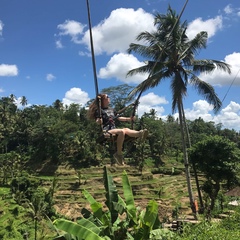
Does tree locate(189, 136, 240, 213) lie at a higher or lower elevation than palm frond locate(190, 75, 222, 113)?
lower

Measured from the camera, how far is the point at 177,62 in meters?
12.2

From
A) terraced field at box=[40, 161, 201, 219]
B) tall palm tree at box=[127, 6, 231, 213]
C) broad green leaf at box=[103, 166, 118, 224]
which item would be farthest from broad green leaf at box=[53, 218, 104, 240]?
terraced field at box=[40, 161, 201, 219]

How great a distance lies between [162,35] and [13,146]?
34.0 m

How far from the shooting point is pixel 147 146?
3806 centimetres

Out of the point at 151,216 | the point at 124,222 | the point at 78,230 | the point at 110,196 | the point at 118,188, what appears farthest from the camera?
the point at 118,188

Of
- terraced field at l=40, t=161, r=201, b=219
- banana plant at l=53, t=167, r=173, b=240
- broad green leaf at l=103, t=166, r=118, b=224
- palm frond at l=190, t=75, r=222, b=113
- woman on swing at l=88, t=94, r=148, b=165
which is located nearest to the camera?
woman on swing at l=88, t=94, r=148, b=165

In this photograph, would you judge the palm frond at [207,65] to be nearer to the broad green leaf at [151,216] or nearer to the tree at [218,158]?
the tree at [218,158]

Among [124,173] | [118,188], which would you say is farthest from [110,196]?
[118,188]

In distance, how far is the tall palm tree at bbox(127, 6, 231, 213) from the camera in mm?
12070

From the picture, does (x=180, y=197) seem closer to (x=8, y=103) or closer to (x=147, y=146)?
(x=147, y=146)

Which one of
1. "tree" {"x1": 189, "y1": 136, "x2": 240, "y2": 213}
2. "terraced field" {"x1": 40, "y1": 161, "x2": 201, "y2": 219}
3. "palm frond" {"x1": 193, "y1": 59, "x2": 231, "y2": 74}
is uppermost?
"palm frond" {"x1": 193, "y1": 59, "x2": 231, "y2": 74}

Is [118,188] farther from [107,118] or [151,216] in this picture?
[107,118]

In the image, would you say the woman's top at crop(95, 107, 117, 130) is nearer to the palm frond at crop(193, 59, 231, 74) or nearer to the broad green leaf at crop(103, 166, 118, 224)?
the broad green leaf at crop(103, 166, 118, 224)

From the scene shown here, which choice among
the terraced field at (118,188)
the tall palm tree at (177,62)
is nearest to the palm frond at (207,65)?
the tall palm tree at (177,62)
